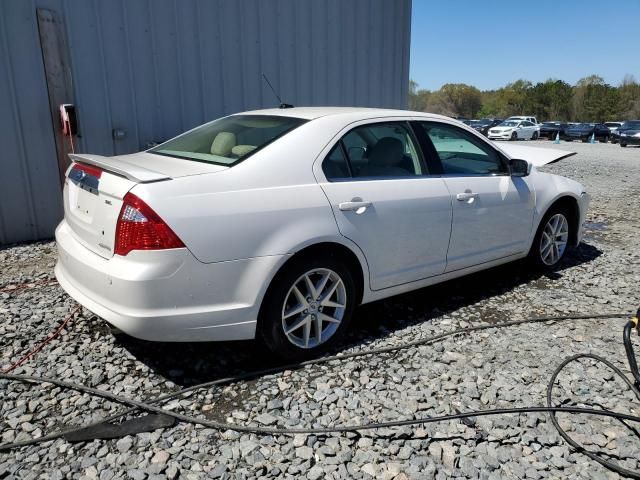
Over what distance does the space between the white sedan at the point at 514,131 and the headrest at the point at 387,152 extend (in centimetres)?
3410

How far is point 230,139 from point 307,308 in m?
1.23

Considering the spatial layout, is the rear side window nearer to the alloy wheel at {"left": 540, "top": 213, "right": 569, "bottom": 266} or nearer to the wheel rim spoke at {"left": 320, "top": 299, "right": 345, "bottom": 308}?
the wheel rim spoke at {"left": 320, "top": 299, "right": 345, "bottom": 308}

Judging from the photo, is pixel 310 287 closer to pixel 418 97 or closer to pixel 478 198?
pixel 478 198

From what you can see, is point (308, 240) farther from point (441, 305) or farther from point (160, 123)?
point (160, 123)

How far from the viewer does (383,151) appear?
12.0ft

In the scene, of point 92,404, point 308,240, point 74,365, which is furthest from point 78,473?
point 308,240

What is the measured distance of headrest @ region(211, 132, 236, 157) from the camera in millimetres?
3250

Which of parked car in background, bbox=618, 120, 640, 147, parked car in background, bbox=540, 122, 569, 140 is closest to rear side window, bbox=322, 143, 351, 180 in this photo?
parked car in background, bbox=618, 120, 640, 147

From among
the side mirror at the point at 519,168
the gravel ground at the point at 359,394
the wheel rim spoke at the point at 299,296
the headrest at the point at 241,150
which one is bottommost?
the gravel ground at the point at 359,394

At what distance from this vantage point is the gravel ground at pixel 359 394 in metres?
2.36

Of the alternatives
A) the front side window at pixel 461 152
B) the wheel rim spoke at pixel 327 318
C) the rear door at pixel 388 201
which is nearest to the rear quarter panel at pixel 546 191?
the front side window at pixel 461 152

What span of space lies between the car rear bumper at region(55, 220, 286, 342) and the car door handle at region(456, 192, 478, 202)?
1.65 metres

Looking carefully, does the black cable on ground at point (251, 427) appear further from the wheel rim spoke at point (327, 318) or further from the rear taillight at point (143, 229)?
the rear taillight at point (143, 229)

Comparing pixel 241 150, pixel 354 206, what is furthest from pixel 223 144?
pixel 354 206
